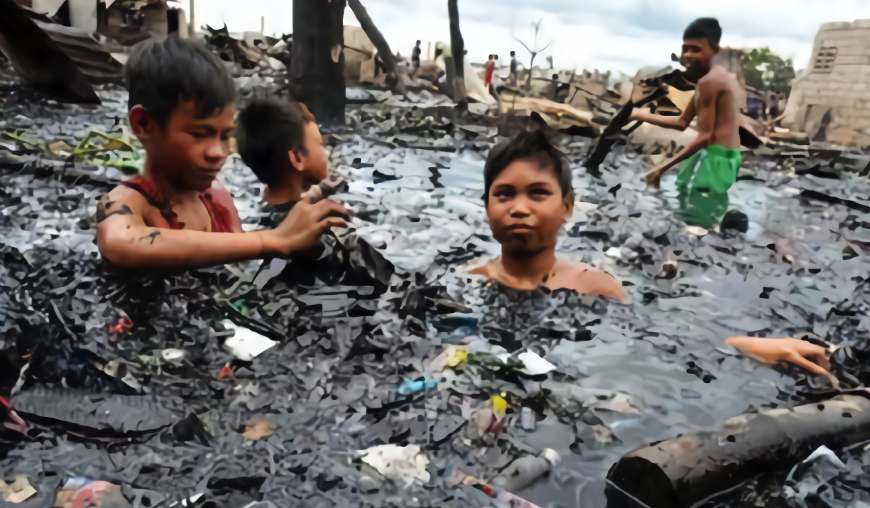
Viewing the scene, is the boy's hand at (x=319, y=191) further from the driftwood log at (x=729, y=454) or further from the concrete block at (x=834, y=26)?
the concrete block at (x=834, y=26)

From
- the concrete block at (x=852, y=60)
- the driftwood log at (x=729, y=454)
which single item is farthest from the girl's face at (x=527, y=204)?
the concrete block at (x=852, y=60)

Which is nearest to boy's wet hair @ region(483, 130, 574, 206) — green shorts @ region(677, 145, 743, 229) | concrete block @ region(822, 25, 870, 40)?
green shorts @ region(677, 145, 743, 229)

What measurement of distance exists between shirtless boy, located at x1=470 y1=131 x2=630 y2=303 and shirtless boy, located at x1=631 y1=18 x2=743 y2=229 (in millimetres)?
977

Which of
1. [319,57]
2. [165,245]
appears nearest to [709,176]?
[319,57]

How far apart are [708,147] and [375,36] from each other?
1.48m

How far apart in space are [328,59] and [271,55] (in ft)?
0.60

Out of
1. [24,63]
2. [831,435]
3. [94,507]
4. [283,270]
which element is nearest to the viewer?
[94,507]

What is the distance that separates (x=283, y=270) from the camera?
1381 millimetres

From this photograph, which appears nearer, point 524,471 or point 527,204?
point 524,471

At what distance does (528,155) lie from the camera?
1.35 m

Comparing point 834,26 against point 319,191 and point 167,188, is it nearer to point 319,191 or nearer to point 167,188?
point 319,191

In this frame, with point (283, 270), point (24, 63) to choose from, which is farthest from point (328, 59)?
point (24, 63)

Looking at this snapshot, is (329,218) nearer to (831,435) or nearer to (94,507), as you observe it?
(94,507)

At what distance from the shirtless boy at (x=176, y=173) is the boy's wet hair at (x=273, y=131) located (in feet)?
1.19
